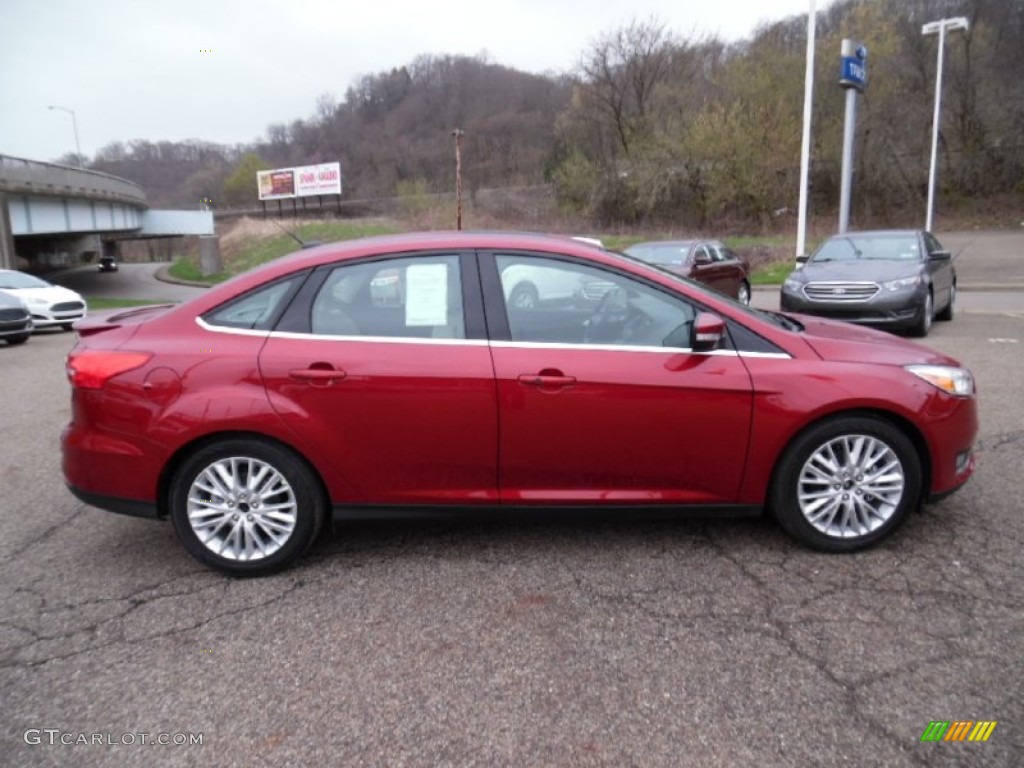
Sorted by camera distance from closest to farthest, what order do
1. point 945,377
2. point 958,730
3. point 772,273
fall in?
point 958,730 → point 945,377 → point 772,273

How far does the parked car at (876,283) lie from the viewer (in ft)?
35.0

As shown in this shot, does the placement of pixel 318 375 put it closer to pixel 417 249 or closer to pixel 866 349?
pixel 417 249

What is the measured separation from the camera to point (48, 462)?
230 inches

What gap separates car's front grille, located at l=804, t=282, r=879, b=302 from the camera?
10.8 m

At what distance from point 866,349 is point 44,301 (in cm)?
1808

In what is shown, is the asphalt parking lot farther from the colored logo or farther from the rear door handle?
the rear door handle

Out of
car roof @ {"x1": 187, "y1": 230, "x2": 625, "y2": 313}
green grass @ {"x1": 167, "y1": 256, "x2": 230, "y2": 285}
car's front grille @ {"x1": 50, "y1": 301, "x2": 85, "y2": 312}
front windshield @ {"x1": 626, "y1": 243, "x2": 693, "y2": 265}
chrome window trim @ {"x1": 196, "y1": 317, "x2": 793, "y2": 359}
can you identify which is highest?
car roof @ {"x1": 187, "y1": 230, "x2": 625, "y2": 313}

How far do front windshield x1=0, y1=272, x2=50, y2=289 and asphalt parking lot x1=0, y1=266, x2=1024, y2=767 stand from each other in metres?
15.8

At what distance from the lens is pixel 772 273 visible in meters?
27.3

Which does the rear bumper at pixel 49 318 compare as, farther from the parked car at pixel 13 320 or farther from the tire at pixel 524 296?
the tire at pixel 524 296

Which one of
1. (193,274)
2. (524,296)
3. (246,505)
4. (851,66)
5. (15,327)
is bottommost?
(193,274)

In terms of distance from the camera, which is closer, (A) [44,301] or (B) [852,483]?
(B) [852,483]

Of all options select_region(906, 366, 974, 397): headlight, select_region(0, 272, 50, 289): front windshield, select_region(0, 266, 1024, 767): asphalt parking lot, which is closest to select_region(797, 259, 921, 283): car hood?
select_region(0, 266, 1024, 767): asphalt parking lot

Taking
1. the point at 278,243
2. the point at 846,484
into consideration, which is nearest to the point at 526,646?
the point at 846,484
